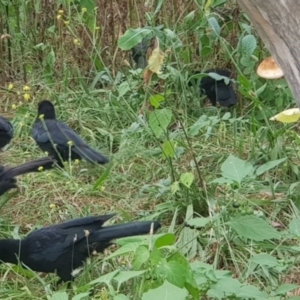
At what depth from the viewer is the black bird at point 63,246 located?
11.6 ft

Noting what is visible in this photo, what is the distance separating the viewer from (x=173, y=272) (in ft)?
8.79

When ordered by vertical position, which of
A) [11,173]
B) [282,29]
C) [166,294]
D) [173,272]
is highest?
[282,29]

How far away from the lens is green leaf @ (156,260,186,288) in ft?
8.71

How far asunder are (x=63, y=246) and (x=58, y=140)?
1457 mm

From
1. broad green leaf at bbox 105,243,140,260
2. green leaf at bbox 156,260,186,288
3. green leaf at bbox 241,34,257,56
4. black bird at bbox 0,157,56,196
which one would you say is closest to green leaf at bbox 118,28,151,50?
green leaf at bbox 241,34,257,56

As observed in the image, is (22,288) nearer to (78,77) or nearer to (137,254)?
(137,254)

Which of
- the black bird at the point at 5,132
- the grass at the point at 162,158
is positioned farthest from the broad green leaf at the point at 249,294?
the black bird at the point at 5,132

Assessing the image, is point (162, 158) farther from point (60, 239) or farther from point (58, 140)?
point (60, 239)

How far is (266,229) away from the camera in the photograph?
3.00 meters

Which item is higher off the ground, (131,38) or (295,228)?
(131,38)

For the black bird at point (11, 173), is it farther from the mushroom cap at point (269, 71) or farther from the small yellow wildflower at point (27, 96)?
the small yellow wildflower at point (27, 96)

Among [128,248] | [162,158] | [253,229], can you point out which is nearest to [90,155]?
[162,158]

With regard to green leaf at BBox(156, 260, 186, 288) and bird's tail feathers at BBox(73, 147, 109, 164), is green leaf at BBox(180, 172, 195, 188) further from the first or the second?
green leaf at BBox(156, 260, 186, 288)

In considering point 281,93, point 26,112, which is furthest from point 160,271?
point 26,112
